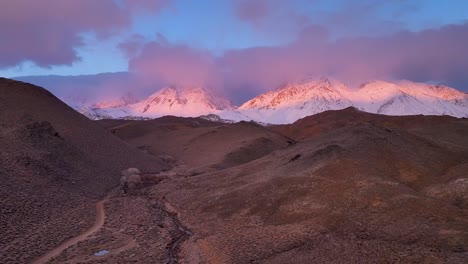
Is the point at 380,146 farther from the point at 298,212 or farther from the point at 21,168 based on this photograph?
the point at 21,168

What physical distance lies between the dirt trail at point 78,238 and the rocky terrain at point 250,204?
0.13m

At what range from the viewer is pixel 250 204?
115 ft

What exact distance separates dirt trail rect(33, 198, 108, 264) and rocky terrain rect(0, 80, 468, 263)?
13 cm

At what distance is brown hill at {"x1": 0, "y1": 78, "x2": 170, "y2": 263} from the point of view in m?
29.5

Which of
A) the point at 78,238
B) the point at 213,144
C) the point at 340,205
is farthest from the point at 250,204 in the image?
the point at 213,144

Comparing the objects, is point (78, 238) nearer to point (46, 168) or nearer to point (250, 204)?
point (250, 204)

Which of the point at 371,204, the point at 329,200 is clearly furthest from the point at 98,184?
the point at 371,204

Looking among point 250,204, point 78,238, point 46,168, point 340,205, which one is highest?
point 46,168

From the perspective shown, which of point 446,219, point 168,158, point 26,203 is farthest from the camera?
point 168,158

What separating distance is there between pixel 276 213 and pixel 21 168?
22.2m

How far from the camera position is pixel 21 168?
3978 cm

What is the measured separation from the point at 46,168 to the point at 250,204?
19626 mm

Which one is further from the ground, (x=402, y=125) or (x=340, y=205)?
(x=402, y=125)

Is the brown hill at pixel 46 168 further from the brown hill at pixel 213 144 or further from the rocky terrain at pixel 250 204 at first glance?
the brown hill at pixel 213 144
